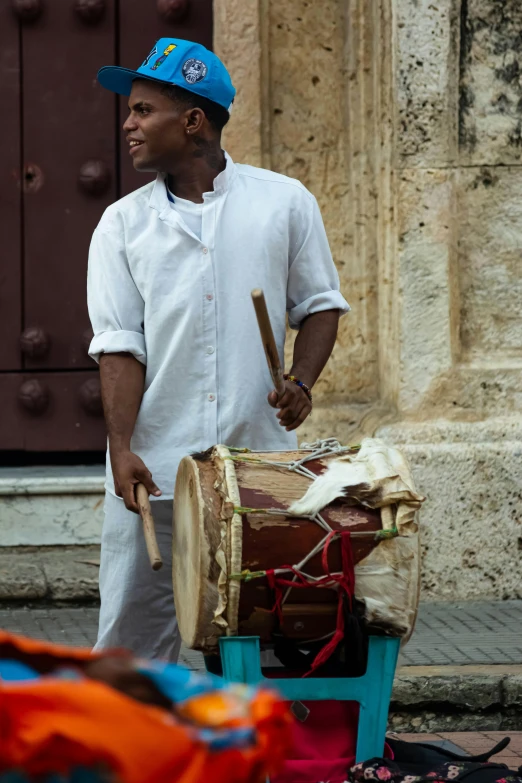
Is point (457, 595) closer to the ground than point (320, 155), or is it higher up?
closer to the ground

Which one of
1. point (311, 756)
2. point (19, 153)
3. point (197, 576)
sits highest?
point (19, 153)

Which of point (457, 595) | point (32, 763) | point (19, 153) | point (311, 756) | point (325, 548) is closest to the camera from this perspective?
point (32, 763)

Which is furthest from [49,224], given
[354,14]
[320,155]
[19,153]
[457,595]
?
[457,595]

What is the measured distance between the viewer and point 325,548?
2.76 meters

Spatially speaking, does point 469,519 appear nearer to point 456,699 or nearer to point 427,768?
point 456,699

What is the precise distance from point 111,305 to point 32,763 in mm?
2016

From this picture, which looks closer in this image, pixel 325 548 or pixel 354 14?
pixel 325 548

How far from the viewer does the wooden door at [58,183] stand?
17.8 ft

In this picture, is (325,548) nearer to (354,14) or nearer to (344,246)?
(344,246)

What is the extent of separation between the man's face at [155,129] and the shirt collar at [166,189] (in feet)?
0.17

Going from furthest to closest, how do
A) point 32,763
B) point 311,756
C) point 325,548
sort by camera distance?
point 311,756, point 325,548, point 32,763

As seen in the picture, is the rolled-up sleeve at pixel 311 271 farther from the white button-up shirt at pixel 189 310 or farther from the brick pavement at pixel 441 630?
the brick pavement at pixel 441 630

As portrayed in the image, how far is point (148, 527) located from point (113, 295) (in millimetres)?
636

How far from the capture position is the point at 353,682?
2.81 m
